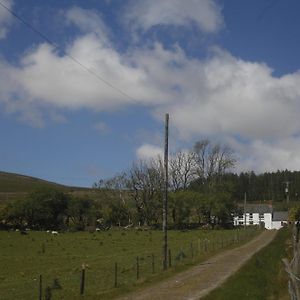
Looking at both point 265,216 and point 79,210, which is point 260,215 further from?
point 79,210

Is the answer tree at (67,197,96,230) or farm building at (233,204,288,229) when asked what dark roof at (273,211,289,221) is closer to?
farm building at (233,204,288,229)

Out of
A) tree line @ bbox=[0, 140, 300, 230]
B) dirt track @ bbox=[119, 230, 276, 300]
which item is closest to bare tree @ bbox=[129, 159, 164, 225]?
tree line @ bbox=[0, 140, 300, 230]

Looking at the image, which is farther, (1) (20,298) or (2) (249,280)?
(2) (249,280)

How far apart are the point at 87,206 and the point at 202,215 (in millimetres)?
24158

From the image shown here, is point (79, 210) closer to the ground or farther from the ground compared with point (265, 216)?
closer to the ground

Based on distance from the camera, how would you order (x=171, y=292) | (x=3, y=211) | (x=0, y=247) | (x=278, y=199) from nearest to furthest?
(x=171, y=292) → (x=0, y=247) → (x=3, y=211) → (x=278, y=199)

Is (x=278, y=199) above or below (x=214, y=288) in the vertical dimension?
above

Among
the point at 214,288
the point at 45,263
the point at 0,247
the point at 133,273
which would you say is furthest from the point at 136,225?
the point at 214,288

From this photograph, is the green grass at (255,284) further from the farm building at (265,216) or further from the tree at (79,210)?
the farm building at (265,216)

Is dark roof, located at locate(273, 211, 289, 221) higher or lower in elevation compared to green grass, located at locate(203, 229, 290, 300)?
higher

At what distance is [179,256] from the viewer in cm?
3559

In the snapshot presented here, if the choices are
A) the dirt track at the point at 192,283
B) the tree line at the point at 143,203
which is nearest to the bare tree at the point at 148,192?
the tree line at the point at 143,203

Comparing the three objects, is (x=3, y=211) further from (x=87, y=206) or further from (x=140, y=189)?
(x=140, y=189)

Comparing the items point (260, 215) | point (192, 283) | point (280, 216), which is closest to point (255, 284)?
point (192, 283)
